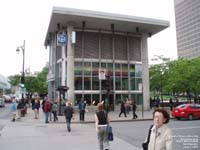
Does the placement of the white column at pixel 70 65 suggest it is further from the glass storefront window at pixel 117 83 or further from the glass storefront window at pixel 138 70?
the glass storefront window at pixel 138 70

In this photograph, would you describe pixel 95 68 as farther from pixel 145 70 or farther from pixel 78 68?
pixel 145 70

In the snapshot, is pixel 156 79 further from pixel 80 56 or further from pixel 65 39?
pixel 65 39

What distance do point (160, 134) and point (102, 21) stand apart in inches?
1294

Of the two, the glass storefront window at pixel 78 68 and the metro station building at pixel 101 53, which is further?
the glass storefront window at pixel 78 68

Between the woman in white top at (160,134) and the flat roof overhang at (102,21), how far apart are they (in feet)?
99.8

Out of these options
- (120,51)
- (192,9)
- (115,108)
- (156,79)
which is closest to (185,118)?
(115,108)

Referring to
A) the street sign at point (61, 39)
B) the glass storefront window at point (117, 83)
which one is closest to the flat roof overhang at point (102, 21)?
the street sign at point (61, 39)

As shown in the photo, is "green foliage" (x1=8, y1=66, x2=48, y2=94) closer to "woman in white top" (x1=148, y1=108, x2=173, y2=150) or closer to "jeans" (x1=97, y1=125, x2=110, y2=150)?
"jeans" (x1=97, y1=125, x2=110, y2=150)

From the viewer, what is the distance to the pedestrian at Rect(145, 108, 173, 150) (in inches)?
166

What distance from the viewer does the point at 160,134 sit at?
430 cm

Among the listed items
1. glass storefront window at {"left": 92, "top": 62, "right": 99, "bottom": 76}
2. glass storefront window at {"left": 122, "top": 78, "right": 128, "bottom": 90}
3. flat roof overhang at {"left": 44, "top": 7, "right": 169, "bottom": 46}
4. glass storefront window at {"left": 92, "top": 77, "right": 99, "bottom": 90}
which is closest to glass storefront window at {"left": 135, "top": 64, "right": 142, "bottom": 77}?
glass storefront window at {"left": 122, "top": 78, "right": 128, "bottom": 90}

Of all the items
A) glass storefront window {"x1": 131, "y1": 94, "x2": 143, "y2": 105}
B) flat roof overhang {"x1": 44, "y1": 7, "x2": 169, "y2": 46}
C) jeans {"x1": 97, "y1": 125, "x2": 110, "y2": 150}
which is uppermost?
flat roof overhang {"x1": 44, "y1": 7, "x2": 169, "y2": 46}

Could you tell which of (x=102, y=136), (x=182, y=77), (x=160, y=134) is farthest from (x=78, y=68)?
(x=160, y=134)

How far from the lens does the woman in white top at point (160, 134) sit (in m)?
4.22
